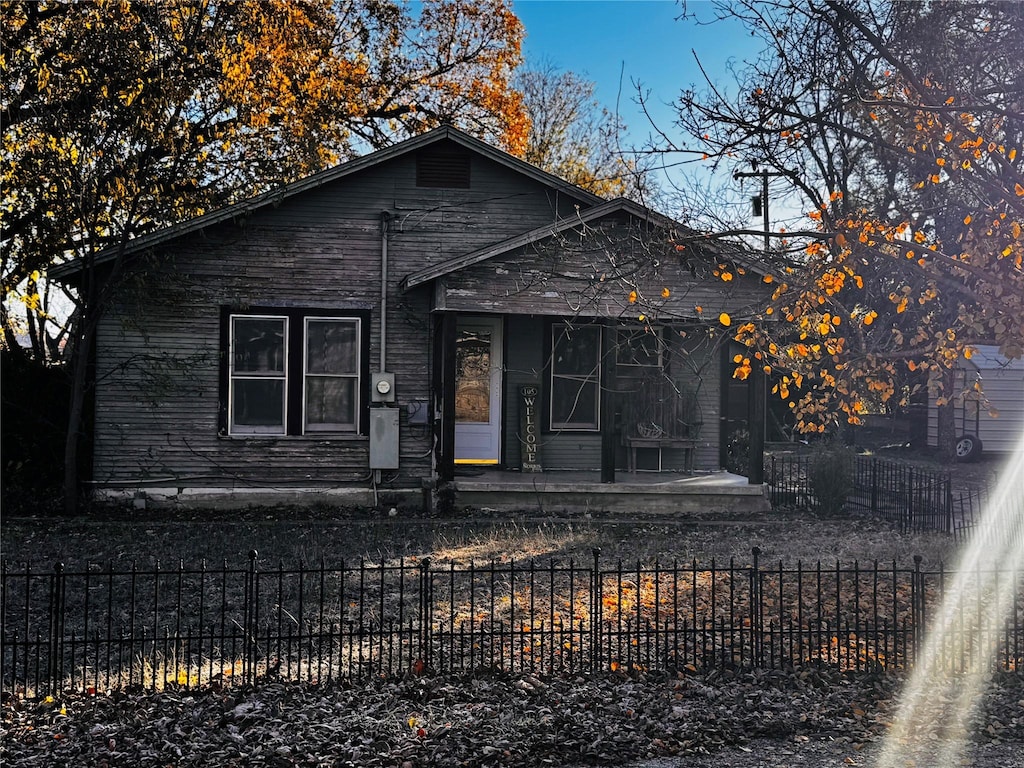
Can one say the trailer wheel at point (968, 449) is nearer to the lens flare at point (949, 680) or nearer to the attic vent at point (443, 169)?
the lens flare at point (949, 680)

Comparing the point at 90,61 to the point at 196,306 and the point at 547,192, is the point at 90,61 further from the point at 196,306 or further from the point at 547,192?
the point at 547,192

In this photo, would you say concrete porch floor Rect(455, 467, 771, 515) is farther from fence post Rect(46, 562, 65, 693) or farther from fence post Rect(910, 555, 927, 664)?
fence post Rect(46, 562, 65, 693)

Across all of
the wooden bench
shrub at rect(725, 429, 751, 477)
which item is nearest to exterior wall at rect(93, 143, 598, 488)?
the wooden bench

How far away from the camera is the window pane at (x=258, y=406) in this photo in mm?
14781

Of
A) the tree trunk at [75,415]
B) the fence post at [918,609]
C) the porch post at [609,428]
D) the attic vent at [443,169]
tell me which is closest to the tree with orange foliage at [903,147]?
the fence post at [918,609]

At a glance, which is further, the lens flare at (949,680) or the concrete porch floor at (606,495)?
the concrete porch floor at (606,495)

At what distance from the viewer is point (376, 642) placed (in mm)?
7621

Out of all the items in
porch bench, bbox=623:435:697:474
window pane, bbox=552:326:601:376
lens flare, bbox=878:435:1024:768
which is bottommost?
lens flare, bbox=878:435:1024:768

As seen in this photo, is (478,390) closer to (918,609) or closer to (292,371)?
(292,371)

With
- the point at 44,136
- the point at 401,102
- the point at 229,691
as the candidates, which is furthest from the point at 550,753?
the point at 401,102

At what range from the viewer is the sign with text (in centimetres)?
1564

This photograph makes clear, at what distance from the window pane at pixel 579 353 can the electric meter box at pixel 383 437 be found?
10.1 ft

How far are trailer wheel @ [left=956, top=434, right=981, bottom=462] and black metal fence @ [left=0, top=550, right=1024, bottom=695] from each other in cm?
1731

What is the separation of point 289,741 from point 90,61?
47.7ft
